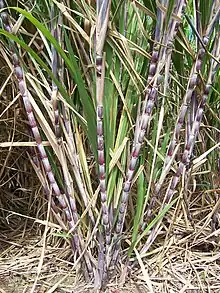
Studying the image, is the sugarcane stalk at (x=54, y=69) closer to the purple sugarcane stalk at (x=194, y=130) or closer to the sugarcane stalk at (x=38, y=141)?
the sugarcane stalk at (x=38, y=141)

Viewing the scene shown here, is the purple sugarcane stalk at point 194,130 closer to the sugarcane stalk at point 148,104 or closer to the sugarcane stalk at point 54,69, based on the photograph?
the sugarcane stalk at point 148,104

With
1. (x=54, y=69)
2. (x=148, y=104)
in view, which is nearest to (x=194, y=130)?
(x=148, y=104)

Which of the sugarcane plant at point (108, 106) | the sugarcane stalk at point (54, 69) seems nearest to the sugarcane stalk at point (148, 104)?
the sugarcane plant at point (108, 106)

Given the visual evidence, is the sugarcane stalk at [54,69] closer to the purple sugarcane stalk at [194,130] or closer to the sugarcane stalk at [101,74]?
the sugarcane stalk at [101,74]

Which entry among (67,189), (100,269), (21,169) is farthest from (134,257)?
(21,169)

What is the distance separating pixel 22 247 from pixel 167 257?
279 millimetres

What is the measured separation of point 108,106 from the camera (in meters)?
0.66

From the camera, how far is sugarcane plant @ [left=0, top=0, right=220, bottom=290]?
618 mm

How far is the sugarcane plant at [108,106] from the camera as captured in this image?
2.03 feet

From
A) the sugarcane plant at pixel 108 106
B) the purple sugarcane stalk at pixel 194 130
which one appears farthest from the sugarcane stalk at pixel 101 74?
the purple sugarcane stalk at pixel 194 130

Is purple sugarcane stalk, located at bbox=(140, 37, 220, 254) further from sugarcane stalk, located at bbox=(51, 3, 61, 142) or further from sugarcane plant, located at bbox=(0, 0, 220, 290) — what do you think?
sugarcane stalk, located at bbox=(51, 3, 61, 142)

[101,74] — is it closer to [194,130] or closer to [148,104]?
[148,104]

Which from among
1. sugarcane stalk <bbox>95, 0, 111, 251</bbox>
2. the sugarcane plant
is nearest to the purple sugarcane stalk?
the sugarcane plant

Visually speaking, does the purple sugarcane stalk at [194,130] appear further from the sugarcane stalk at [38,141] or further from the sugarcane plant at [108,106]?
the sugarcane stalk at [38,141]
